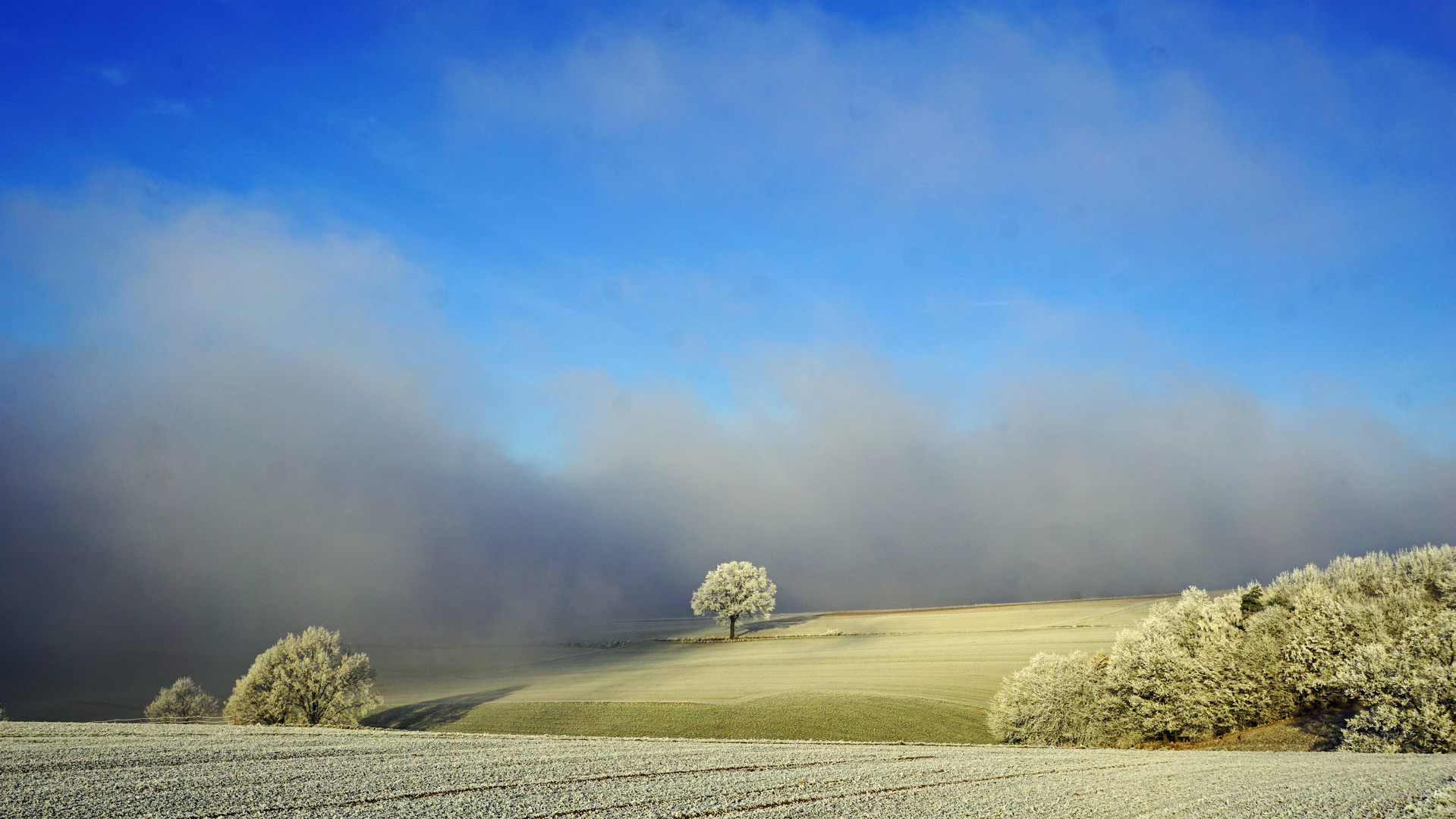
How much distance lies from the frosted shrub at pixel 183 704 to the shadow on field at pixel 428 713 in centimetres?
2538

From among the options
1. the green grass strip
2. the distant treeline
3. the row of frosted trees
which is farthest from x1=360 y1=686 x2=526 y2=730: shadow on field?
the distant treeline

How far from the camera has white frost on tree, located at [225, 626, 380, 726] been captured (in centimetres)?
5747

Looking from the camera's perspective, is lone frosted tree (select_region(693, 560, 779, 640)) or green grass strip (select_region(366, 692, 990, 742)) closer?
green grass strip (select_region(366, 692, 990, 742))

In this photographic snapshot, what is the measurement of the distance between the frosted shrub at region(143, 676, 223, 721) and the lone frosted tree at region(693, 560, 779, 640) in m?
61.3

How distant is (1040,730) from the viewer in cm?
4047

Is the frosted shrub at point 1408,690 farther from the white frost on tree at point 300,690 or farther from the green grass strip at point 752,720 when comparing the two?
the white frost on tree at point 300,690

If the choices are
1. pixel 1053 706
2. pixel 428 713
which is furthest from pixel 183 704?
pixel 1053 706

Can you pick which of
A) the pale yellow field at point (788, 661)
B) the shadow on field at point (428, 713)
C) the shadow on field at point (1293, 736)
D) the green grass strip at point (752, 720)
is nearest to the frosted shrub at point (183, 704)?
the pale yellow field at point (788, 661)

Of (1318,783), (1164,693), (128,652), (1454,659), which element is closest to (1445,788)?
(1318,783)

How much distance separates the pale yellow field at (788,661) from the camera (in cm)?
6069

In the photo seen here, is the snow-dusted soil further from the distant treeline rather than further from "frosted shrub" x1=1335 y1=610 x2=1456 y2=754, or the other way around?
the distant treeline

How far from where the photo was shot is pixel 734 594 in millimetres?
105625

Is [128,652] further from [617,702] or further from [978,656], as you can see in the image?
[978,656]

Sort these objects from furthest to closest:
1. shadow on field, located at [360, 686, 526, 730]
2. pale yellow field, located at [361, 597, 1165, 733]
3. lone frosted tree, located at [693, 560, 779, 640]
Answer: lone frosted tree, located at [693, 560, 779, 640] < pale yellow field, located at [361, 597, 1165, 733] < shadow on field, located at [360, 686, 526, 730]
